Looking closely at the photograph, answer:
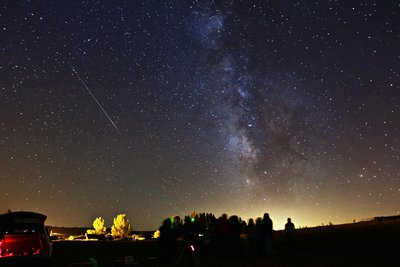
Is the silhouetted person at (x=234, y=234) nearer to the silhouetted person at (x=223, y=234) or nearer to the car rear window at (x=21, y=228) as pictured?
the silhouetted person at (x=223, y=234)

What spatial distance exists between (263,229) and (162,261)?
440cm

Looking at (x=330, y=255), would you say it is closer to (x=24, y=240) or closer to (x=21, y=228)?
(x=24, y=240)

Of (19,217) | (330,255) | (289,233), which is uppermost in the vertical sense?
(19,217)

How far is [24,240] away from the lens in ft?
47.5

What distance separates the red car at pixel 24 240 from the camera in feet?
46.5

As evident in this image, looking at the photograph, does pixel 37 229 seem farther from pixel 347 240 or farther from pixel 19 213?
pixel 347 240

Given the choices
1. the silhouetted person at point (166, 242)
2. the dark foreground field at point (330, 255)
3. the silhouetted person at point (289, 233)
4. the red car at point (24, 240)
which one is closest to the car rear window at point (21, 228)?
the red car at point (24, 240)

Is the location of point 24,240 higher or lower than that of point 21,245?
higher

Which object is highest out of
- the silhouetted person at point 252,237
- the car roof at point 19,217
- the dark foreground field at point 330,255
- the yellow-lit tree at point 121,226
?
the yellow-lit tree at point 121,226

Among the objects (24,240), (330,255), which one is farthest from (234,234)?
(24,240)

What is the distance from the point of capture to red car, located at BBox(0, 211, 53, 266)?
14164 mm

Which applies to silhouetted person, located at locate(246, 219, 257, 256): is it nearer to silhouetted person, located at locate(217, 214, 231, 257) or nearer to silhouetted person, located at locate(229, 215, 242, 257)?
silhouetted person, located at locate(229, 215, 242, 257)

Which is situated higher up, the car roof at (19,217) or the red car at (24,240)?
the car roof at (19,217)

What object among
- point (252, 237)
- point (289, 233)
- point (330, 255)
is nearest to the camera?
point (330, 255)
